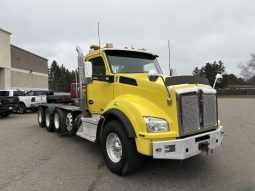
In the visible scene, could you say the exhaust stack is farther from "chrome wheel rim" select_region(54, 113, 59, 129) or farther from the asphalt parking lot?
"chrome wheel rim" select_region(54, 113, 59, 129)

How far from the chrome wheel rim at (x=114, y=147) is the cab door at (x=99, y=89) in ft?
3.21

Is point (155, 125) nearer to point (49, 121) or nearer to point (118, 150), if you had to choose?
point (118, 150)

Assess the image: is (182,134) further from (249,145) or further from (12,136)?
(12,136)

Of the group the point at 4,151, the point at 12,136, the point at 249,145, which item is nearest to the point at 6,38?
the point at 12,136

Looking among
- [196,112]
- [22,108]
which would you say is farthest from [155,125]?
[22,108]

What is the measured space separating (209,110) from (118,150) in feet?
6.56

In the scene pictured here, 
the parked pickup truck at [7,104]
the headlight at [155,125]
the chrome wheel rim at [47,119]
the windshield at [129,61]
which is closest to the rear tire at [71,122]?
the chrome wheel rim at [47,119]

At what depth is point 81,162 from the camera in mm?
6668

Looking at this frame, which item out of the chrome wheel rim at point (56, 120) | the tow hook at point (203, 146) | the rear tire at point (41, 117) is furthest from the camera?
the rear tire at point (41, 117)

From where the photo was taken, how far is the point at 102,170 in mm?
6062

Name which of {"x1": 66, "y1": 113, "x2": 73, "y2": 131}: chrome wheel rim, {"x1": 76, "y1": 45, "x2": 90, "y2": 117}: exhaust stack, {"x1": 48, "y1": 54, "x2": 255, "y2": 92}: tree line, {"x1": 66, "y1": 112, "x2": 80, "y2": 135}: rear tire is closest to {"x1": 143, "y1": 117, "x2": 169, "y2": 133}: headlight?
{"x1": 76, "y1": 45, "x2": 90, "y2": 117}: exhaust stack

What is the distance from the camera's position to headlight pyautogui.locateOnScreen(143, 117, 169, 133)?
200 inches

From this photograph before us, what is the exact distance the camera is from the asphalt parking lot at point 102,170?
5.16 meters

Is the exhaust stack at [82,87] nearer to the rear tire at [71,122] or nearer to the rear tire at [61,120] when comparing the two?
the rear tire at [71,122]
